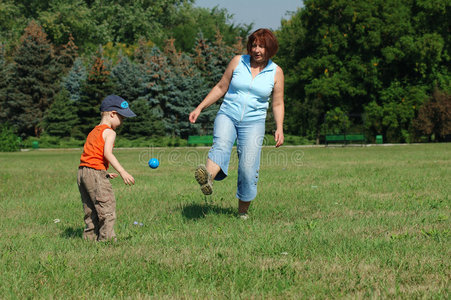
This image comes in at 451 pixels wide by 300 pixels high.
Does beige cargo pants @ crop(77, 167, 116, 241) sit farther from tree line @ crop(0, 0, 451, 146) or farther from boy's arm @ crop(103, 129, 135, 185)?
tree line @ crop(0, 0, 451, 146)

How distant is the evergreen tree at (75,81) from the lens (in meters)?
42.2

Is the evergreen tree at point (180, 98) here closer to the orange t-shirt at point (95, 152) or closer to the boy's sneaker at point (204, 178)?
the boy's sneaker at point (204, 178)

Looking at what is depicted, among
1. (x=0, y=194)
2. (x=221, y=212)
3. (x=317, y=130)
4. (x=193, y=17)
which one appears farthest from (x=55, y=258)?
(x=193, y=17)

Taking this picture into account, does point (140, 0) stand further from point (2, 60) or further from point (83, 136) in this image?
point (83, 136)

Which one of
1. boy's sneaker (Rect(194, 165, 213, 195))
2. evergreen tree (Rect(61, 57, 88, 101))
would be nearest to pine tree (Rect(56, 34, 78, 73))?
evergreen tree (Rect(61, 57, 88, 101))

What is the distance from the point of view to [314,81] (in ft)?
132

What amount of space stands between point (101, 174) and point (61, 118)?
35595 mm

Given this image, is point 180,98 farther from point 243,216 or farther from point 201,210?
point 243,216

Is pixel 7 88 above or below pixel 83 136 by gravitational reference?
above

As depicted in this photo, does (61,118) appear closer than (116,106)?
No

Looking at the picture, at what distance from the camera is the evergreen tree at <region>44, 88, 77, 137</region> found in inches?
1515

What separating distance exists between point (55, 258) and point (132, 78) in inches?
1542

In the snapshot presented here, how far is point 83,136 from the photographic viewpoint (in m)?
38.3

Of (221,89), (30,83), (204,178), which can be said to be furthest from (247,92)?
(30,83)
